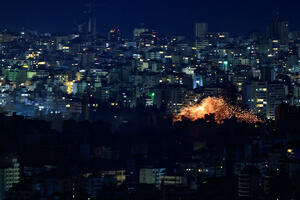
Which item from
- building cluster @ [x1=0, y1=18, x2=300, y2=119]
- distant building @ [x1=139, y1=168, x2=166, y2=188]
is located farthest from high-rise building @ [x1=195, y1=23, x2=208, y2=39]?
distant building @ [x1=139, y1=168, x2=166, y2=188]

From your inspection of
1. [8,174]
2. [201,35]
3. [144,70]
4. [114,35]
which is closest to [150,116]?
[8,174]

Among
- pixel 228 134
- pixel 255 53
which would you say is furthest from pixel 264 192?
pixel 255 53

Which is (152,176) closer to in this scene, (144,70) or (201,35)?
(144,70)

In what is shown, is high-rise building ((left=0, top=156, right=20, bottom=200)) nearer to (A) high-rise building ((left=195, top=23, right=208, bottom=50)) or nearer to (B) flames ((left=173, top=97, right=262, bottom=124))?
(B) flames ((left=173, top=97, right=262, bottom=124))

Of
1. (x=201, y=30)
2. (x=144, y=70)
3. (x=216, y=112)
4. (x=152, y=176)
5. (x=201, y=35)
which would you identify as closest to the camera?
(x=152, y=176)

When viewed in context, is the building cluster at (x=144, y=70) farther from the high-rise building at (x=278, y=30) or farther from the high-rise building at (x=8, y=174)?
the high-rise building at (x=8, y=174)
